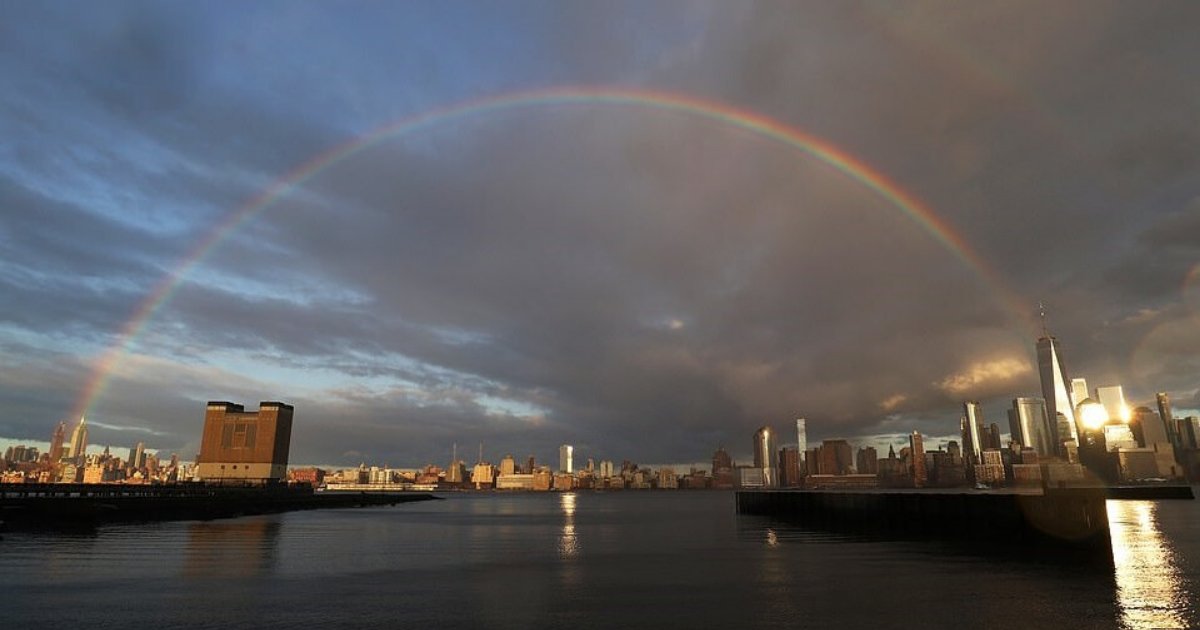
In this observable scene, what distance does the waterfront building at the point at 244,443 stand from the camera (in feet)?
571

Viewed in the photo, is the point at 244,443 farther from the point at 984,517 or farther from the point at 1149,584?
the point at 1149,584

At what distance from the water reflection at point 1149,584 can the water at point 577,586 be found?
12 cm

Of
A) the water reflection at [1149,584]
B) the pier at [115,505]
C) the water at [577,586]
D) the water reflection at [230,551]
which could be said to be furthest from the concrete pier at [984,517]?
the pier at [115,505]

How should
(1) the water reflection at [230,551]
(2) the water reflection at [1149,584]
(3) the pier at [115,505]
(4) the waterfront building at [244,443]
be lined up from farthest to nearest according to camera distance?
(4) the waterfront building at [244,443] < (3) the pier at [115,505] < (1) the water reflection at [230,551] < (2) the water reflection at [1149,584]

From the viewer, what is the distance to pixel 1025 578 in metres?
32.6

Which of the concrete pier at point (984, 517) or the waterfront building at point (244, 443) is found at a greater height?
the waterfront building at point (244, 443)

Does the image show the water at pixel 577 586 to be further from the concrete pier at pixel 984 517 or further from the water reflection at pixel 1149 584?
the concrete pier at pixel 984 517

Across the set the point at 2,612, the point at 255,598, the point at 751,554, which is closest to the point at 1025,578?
the point at 751,554

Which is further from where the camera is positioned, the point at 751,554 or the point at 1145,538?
the point at 1145,538

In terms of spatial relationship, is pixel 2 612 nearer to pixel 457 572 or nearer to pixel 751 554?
pixel 457 572

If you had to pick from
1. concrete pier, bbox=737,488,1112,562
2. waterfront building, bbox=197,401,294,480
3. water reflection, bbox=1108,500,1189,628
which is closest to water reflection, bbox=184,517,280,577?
water reflection, bbox=1108,500,1189,628

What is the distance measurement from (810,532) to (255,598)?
59645mm

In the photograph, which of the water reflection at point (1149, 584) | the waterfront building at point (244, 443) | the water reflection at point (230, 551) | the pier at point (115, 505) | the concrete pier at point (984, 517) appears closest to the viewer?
the water reflection at point (1149, 584)

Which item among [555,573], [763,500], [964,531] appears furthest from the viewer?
[763,500]
